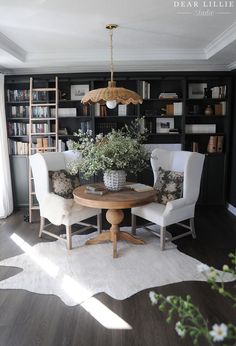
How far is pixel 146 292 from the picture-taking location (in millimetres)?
2602

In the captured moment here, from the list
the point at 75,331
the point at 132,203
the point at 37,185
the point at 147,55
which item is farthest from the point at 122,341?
the point at 147,55

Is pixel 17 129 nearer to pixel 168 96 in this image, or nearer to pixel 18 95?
pixel 18 95

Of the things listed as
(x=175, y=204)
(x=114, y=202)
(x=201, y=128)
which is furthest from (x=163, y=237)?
(x=201, y=128)

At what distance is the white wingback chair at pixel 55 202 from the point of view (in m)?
3.41

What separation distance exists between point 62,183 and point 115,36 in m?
1.93

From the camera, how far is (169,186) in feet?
12.1

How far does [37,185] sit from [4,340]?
2.03m

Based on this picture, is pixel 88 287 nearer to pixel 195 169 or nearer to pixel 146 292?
pixel 146 292

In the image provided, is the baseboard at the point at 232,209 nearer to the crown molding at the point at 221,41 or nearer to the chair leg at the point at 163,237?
the chair leg at the point at 163,237

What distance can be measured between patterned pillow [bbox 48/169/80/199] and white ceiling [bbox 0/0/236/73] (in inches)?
66.1

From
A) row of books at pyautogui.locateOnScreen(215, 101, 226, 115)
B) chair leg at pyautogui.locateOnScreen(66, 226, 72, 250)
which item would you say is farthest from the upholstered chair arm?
row of books at pyautogui.locateOnScreen(215, 101, 226, 115)

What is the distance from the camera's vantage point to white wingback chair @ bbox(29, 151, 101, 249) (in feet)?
11.2

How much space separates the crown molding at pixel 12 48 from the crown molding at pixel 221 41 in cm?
257

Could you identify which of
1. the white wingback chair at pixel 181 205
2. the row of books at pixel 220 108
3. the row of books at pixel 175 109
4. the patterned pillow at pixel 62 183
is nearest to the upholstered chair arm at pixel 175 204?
the white wingback chair at pixel 181 205
